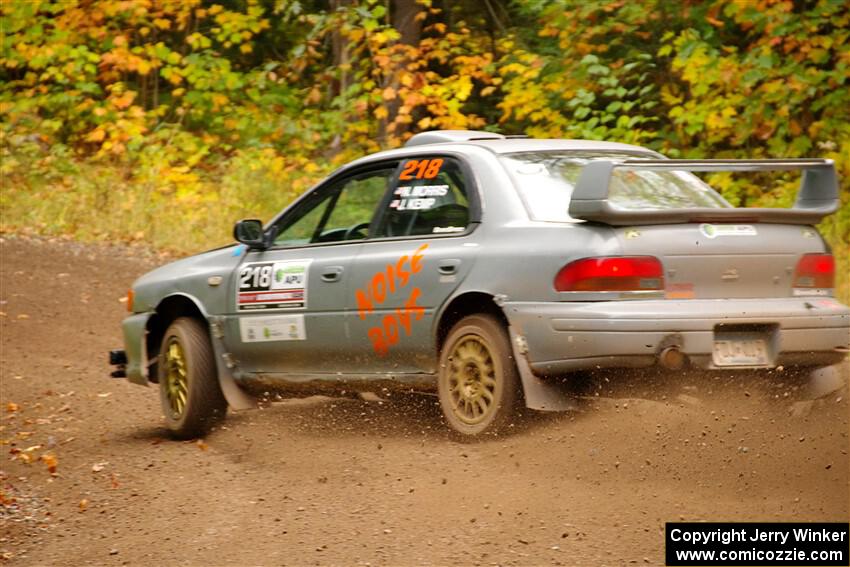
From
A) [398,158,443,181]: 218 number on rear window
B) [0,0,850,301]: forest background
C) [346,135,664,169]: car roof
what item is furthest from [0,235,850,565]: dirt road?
[0,0,850,301]: forest background

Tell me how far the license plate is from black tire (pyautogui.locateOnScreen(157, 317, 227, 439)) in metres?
3.35

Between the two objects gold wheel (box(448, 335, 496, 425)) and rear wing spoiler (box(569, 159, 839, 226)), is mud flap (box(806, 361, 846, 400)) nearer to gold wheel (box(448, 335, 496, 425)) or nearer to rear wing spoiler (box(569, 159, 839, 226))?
rear wing spoiler (box(569, 159, 839, 226))

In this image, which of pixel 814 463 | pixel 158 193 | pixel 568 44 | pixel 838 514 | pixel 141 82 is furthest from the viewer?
pixel 141 82

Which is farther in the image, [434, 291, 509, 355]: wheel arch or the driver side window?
the driver side window

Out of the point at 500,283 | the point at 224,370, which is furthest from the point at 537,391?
the point at 224,370

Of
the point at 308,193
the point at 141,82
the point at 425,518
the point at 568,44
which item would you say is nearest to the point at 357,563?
the point at 425,518

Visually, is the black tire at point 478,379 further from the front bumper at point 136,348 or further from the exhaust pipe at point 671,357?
the front bumper at point 136,348

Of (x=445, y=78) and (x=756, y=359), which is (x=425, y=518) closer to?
(x=756, y=359)

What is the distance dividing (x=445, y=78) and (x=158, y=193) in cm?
438

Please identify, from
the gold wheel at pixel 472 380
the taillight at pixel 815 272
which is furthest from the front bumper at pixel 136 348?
the taillight at pixel 815 272

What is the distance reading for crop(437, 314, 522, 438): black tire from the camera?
666 centimetres

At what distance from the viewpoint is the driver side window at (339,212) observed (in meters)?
7.80

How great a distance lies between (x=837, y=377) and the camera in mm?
6840

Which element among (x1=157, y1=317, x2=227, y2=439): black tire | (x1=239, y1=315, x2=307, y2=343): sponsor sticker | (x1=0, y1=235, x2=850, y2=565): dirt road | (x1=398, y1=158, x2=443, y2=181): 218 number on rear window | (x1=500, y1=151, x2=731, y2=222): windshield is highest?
(x1=398, y1=158, x2=443, y2=181): 218 number on rear window
